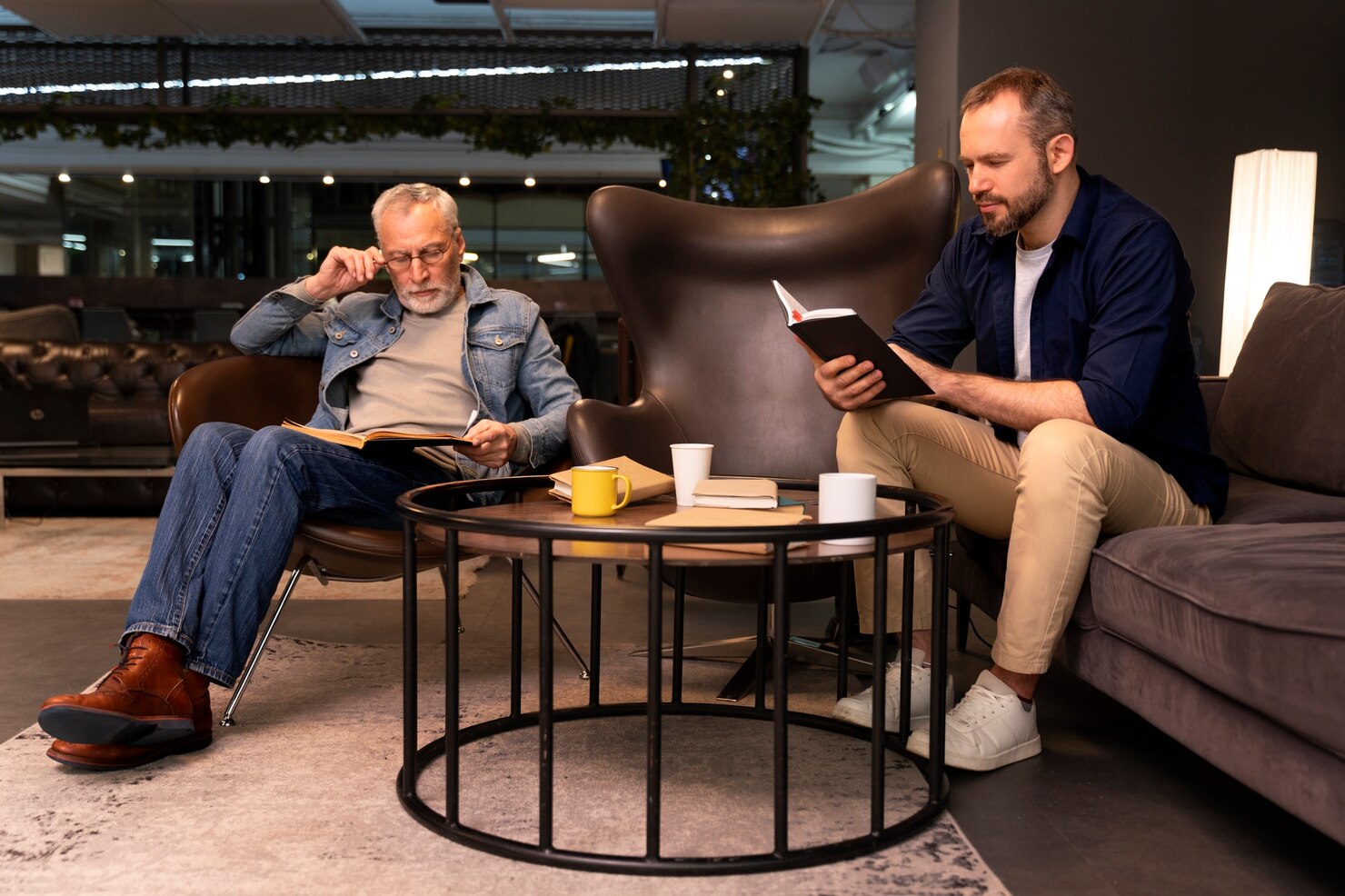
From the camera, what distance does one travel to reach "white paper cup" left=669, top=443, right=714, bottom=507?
173 cm

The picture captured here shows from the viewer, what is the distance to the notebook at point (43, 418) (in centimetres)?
483

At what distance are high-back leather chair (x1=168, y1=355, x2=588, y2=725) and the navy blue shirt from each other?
3.38 ft

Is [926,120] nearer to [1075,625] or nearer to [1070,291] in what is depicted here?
[1070,291]

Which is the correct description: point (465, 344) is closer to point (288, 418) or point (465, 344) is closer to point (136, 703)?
point (288, 418)

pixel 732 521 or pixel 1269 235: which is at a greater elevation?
pixel 1269 235

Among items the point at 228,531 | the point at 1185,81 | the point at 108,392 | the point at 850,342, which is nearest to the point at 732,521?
the point at 850,342

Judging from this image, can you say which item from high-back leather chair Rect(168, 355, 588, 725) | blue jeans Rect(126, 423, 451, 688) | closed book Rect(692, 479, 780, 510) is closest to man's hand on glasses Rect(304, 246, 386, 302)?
high-back leather chair Rect(168, 355, 588, 725)

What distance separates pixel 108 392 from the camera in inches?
226

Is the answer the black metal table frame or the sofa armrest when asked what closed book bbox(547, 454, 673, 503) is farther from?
the sofa armrest

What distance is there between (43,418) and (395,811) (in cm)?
399

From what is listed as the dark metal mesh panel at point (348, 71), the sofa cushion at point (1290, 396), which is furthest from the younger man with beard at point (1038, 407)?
the dark metal mesh panel at point (348, 71)

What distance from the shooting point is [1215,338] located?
520 centimetres

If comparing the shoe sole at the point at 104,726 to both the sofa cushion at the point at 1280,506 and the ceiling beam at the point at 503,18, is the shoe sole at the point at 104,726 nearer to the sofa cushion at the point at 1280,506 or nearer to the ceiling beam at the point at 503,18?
the sofa cushion at the point at 1280,506

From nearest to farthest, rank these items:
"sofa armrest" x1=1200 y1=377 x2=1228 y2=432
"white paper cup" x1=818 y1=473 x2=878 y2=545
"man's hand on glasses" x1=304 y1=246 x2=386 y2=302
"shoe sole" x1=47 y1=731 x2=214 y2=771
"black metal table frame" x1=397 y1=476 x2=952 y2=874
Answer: "black metal table frame" x1=397 y1=476 x2=952 y2=874, "white paper cup" x1=818 y1=473 x2=878 y2=545, "shoe sole" x1=47 y1=731 x2=214 y2=771, "man's hand on glasses" x1=304 y1=246 x2=386 y2=302, "sofa armrest" x1=1200 y1=377 x2=1228 y2=432
